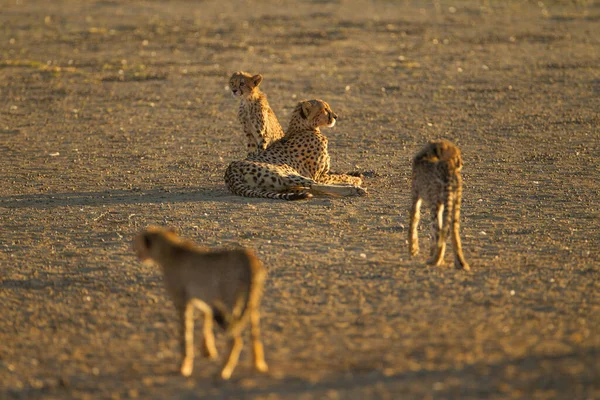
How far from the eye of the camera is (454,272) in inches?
266

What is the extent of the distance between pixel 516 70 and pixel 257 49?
17.5 ft

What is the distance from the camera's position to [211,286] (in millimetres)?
4895

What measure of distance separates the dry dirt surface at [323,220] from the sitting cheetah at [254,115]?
555 millimetres

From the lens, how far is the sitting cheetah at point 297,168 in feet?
29.7

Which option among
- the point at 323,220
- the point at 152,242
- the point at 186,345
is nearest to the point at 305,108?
the point at 323,220

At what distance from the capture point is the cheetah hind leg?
9.05 m

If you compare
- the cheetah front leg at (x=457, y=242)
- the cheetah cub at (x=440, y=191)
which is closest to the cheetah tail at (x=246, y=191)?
the cheetah cub at (x=440, y=191)

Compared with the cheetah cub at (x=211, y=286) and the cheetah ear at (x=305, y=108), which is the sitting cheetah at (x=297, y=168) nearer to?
the cheetah ear at (x=305, y=108)

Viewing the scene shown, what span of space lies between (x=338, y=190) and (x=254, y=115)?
164 centimetres

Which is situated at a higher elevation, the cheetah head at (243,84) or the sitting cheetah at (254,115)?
the cheetah head at (243,84)

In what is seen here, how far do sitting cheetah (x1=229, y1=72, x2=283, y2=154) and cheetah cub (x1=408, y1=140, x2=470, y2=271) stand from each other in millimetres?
3372

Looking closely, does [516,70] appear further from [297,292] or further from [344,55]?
[297,292]

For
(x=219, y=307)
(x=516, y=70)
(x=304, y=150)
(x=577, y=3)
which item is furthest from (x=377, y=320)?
(x=577, y=3)

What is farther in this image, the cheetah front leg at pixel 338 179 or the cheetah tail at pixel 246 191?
the cheetah front leg at pixel 338 179
